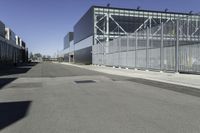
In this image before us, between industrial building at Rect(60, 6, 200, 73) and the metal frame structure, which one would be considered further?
the metal frame structure

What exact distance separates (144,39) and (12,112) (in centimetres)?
2572

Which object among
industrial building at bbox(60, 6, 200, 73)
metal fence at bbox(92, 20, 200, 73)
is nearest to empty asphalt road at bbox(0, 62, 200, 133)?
metal fence at bbox(92, 20, 200, 73)

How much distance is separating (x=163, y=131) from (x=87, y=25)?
68412 millimetres

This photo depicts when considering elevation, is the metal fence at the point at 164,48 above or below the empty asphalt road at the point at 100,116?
above

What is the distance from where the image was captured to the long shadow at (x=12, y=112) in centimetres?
701

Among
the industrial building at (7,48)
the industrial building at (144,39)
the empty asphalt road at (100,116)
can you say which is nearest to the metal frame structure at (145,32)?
the industrial building at (144,39)

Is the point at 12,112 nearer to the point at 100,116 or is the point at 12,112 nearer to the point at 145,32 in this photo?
the point at 100,116

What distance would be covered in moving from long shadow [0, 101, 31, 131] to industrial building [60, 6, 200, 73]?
16048 millimetres

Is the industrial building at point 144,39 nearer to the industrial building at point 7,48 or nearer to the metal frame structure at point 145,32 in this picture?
the metal frame structure at point 145,32

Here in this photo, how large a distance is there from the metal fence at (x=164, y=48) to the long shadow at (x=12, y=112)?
16048mm

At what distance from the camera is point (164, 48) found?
2700 cm

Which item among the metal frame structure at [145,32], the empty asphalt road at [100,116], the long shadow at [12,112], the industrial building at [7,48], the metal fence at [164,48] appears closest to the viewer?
the empty asphalt road at [100,116]

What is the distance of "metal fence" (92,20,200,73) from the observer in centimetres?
2308

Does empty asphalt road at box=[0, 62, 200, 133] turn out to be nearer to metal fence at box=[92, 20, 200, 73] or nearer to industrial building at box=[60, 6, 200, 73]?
metal fence at box=[92, 20, 200, 73]
